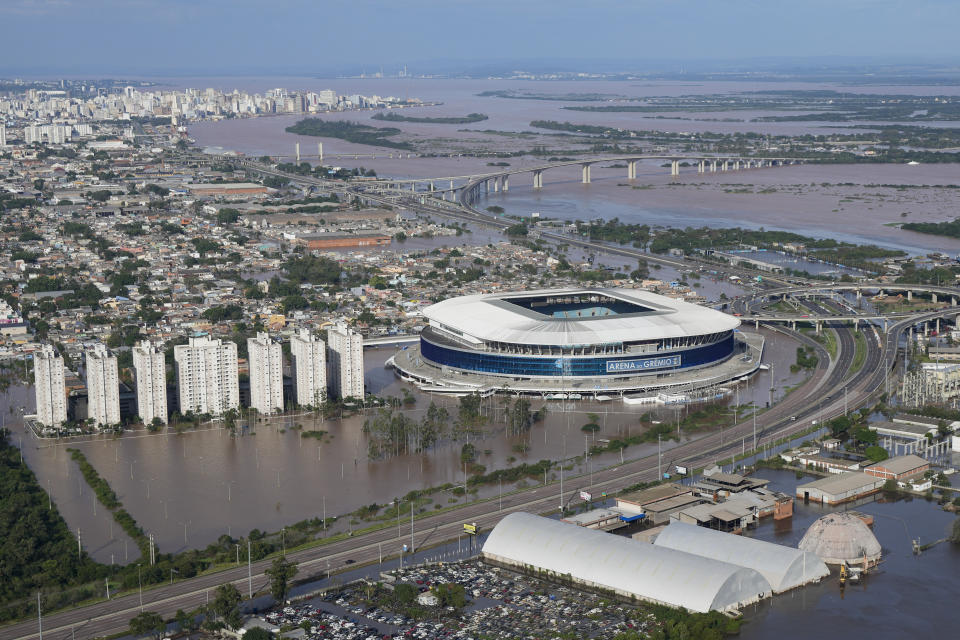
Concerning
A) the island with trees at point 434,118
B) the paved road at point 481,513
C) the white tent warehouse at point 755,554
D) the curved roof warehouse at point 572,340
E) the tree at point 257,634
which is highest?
the island with trees at point 434,118

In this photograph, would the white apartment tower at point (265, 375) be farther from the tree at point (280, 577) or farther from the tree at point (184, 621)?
the tree at point (184, 621)

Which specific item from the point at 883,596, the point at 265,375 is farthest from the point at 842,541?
the point at 265,375

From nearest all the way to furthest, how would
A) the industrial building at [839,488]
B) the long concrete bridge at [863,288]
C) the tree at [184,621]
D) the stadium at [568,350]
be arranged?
the tree at [184,621] → the industrial building at [839,488] → the stadium at [568,350] → the long concrete bridge at [863,288]

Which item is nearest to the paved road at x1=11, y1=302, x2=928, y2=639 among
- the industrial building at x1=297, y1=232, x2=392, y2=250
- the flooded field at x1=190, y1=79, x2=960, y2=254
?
the flooded field at x1=190, y1=79, x2=960, y2=254

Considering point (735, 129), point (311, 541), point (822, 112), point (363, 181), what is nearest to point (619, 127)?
point (735, 129)

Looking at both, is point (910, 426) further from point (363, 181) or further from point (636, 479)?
point (363, 181)

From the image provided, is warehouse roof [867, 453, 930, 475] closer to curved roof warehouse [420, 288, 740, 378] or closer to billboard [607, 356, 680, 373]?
billboard [607, 356, 680, 373]

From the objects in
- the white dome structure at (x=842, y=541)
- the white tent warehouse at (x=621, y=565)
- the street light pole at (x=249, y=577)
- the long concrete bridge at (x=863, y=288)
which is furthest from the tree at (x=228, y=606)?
the long concrete bridge at (x=863, y=288)
